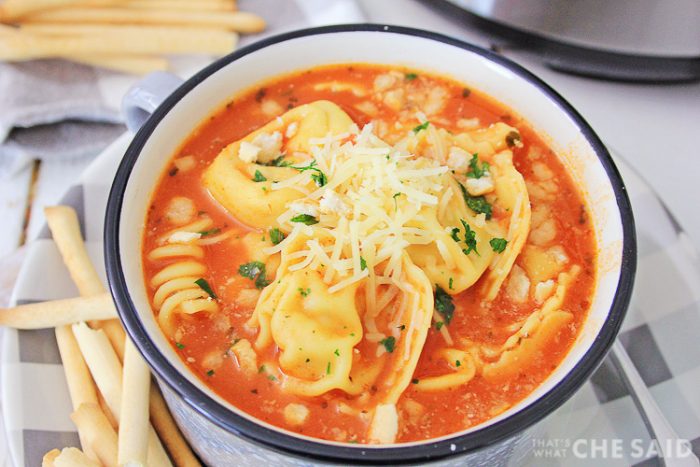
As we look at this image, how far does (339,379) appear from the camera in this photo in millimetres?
1718

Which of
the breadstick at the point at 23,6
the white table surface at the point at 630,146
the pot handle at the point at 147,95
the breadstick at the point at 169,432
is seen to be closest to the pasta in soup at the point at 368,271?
the pot handle at the point at 147,95

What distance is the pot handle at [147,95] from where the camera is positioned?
216cm

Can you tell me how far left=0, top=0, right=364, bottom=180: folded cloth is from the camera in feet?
9.71

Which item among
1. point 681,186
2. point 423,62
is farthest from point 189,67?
point 681,186

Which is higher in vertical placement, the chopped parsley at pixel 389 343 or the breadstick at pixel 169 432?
the chopped parsley at pixel 389 343

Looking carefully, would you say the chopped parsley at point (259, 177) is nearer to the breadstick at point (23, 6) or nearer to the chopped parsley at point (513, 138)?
the chopped parsley at point (513, 138)

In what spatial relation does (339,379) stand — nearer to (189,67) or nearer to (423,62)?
(423,62)

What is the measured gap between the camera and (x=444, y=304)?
74.6 inches

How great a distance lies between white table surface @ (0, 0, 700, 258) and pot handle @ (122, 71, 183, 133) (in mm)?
787

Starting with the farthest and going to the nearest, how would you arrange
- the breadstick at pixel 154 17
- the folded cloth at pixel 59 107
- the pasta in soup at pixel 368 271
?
the breadstick at pixel 154 17 < the folded cloth at pixel 59 107 < the pasta in soup at pixel 368 271

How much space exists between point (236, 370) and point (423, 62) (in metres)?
1.12

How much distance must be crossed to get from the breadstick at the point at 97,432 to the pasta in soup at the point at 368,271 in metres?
0.32

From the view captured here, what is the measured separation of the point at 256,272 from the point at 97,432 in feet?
1.77

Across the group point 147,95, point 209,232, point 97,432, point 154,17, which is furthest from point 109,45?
point 97,432
